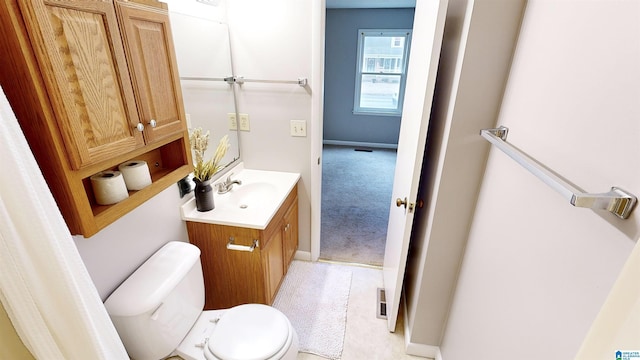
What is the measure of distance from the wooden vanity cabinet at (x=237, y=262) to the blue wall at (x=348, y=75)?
404 centimetres

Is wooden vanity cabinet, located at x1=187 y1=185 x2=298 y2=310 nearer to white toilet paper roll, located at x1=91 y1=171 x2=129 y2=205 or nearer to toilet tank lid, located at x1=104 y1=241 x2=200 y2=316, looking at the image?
toilet tank lid, located at x1=104 y1=241 x2=200 y2=316

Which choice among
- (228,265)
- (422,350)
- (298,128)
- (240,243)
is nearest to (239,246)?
(240,243)

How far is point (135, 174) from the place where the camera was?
102cm

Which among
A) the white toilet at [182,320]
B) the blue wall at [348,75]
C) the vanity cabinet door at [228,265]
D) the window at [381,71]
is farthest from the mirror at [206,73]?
the window at [381,71]

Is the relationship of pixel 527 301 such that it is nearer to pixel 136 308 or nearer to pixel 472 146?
pixel 472 146

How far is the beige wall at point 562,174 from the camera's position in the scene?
0.57 meters

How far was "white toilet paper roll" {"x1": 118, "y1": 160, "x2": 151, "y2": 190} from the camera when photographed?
3.30 ft

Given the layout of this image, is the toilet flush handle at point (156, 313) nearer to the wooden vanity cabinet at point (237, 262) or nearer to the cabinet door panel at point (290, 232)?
the wooden vanity cabinet at point (237, 262)

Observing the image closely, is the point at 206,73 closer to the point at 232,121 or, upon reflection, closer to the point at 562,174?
the point at 232,121

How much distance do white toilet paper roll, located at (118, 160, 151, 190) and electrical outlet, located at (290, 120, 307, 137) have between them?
1137 millimetres

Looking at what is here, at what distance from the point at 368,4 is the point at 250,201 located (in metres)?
3.97

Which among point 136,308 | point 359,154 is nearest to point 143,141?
point 136,308

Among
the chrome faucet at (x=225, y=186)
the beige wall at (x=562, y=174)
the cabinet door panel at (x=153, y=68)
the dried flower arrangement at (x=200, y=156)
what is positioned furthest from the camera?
the chrome faucet at (x=225, y=186)

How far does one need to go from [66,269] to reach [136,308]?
43cm
